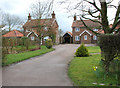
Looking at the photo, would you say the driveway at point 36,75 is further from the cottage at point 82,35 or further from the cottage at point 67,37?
the cottage at point 67,37

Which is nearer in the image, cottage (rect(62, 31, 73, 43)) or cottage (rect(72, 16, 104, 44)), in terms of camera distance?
cottage (rect(72, 16, 104, 44))

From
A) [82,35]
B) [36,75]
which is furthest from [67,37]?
[36,75]

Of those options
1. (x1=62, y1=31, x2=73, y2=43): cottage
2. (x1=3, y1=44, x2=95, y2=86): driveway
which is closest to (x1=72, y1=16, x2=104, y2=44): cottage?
(x1=62, y1=31, x2=73, y2=43): cottage

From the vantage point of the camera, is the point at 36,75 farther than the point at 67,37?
No

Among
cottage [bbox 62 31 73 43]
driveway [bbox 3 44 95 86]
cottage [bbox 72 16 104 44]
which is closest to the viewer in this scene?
driveway [bbox 3 44 95 86]

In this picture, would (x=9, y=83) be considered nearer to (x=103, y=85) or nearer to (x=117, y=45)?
(x=103, y=85)

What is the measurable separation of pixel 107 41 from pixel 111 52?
1.76 feet

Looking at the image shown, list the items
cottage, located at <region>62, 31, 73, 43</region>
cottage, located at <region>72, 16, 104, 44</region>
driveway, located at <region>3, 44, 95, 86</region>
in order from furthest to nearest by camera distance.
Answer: cottage, located at <region>62, 31, 73, 43</region>
cottage, located at <region>72, 16, 104, 44</region>
driveway, located at <region>3, 44, 95, 86</region>

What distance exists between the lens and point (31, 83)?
17.4ft

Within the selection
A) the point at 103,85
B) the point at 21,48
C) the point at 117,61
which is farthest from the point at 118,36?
the point at 21,48

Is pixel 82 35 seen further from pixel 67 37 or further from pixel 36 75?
pixel 36 75

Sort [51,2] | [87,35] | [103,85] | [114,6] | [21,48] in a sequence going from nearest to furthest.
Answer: [103,85] < [51,2] < [114,6] < [21,48] < [87,35]

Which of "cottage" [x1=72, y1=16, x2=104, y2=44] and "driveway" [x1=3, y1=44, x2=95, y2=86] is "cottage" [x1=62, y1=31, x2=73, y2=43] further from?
"driveway" [x1=3, y1=44, x2=95, y2=86]

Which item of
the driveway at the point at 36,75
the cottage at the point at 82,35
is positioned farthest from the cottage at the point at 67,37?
the driveway at the point at 36,75
